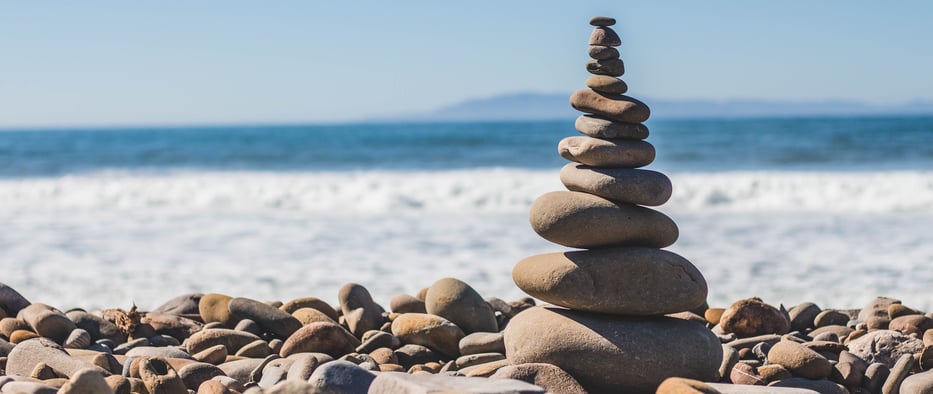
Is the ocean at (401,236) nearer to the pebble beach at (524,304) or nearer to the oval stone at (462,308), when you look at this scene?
the pebble beach at (524,304)

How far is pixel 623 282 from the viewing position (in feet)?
14.0

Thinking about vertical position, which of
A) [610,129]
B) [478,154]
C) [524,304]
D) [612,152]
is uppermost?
[610,129]

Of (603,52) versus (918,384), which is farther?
(603,52)

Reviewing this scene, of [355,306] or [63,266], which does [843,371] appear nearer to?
[355,306]

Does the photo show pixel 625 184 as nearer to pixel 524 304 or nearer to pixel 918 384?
pixel 918 384

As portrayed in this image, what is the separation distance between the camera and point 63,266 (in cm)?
948

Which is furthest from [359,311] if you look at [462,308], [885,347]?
[885,347]

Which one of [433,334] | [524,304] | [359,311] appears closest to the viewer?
[433,334]

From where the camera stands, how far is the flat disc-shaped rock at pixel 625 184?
4.31 m

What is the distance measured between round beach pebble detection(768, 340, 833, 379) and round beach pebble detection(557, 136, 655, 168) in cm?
124

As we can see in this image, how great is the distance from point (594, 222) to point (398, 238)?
742 centimetres

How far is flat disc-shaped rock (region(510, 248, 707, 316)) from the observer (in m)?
4.27

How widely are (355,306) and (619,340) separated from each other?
7.96 ft

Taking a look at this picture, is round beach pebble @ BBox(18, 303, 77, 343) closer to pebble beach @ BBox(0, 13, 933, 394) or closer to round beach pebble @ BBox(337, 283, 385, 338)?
pebble beach @ BBox(0, 13, 933, 394)
